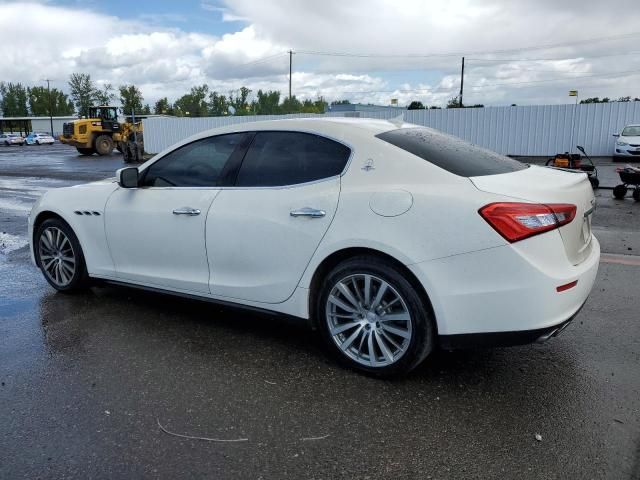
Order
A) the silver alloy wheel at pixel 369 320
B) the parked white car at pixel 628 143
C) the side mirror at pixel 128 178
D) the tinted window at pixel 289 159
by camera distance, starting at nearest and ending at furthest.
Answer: the silver alloy wheel at pixel 369 320 → the tinted window at pixel 289 159 → the side mirror at pixel 128 178 → the parked white car at pixel 628 143

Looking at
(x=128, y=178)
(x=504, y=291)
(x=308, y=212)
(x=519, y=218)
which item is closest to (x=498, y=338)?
(x=504, y=291)

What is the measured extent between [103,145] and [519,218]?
116 ft

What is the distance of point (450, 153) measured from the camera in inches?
143

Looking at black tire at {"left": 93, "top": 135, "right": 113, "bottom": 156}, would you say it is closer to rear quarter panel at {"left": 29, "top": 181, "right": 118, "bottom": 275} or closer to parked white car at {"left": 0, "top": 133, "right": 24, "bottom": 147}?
rear quarter panel at {"left": 29, "top": 181, "right": 118, "bottom": 275}

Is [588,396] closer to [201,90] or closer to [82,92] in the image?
[201,90]

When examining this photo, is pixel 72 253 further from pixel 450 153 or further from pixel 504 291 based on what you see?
pixel 504 291

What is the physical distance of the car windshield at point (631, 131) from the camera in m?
22.2

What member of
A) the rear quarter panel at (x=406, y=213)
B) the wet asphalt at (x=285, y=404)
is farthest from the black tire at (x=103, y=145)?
the rear quarter panel at (x=406, y=213)

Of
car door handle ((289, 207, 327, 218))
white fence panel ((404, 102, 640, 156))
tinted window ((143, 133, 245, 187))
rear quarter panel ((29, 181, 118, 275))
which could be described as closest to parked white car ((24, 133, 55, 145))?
white fence panel ((404, 102, 640, 156))

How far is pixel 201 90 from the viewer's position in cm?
9662

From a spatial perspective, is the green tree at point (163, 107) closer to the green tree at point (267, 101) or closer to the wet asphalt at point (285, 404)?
the green tree at point (267, 101)

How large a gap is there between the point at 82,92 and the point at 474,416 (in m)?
110

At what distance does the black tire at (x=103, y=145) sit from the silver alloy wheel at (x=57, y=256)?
3175 centimetres

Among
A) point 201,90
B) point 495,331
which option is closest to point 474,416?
point 495,331
